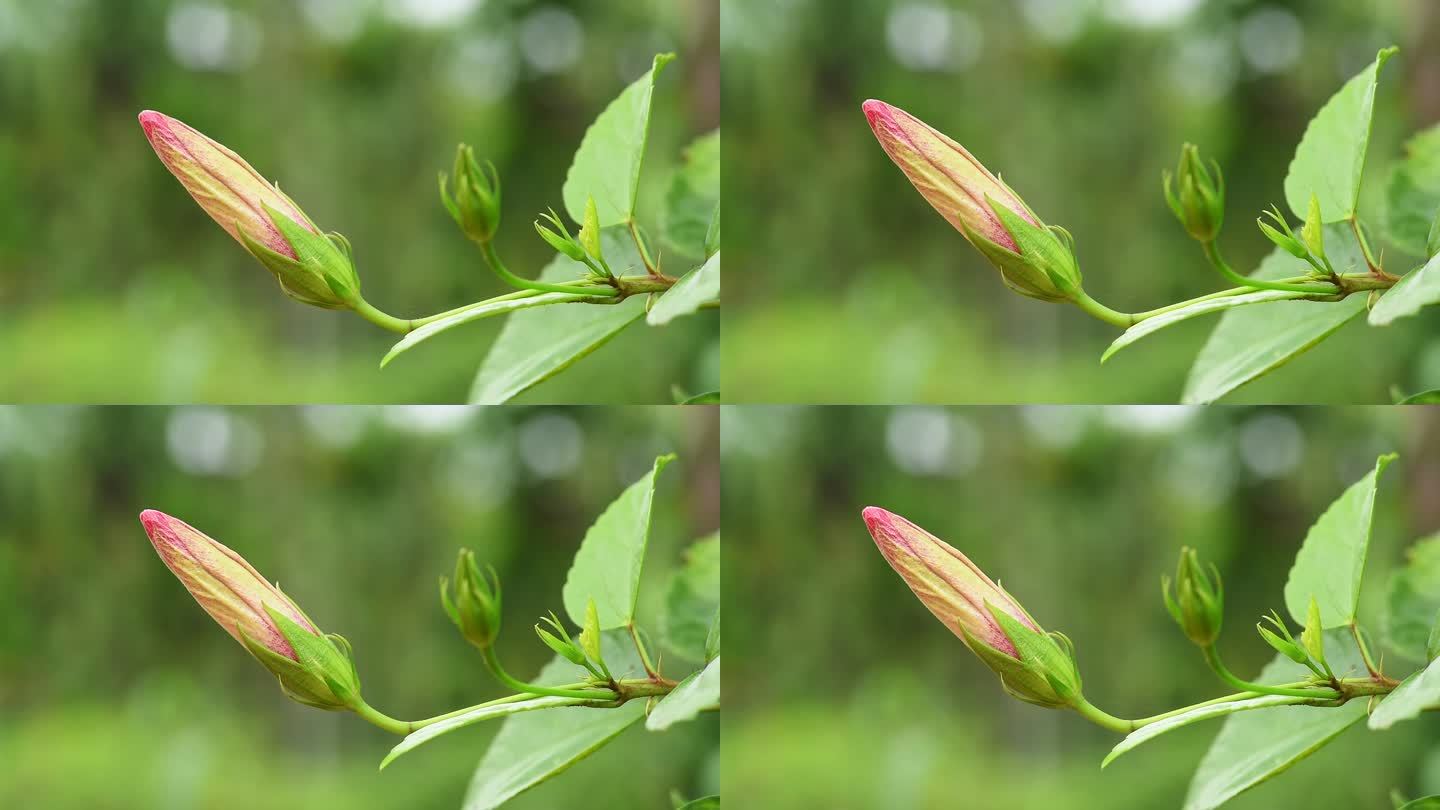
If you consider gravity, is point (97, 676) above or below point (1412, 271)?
below

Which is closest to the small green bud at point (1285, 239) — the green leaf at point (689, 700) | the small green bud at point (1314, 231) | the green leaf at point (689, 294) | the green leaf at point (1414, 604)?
the small green bud at point (1314, 231)

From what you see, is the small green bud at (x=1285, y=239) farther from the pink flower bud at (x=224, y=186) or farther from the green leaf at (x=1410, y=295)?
the pink flower bud at (x=224, y=186)

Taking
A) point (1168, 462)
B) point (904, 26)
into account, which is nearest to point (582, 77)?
point (904, 26)

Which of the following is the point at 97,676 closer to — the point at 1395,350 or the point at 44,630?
the point at 44,630

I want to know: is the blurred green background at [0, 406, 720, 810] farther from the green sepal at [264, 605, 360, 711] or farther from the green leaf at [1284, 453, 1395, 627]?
the green leaf at [1284, 453, 1395, 627]

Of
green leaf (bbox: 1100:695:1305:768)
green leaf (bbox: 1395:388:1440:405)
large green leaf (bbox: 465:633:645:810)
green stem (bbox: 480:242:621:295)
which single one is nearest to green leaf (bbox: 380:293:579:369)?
green stem (bbox: 480:242:621:295)
